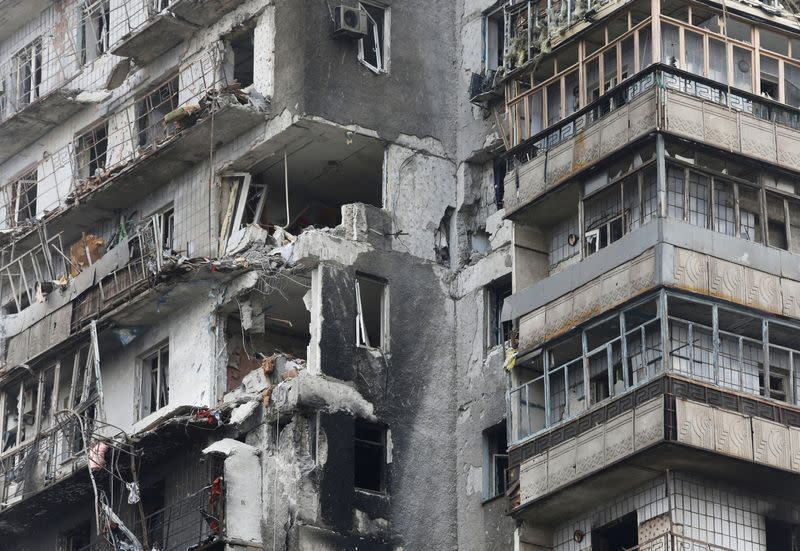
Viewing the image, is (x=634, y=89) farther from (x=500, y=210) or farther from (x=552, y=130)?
(x=500, y=210)

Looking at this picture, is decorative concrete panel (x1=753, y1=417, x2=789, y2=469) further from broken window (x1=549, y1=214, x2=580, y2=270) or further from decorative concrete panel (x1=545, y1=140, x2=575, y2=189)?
decorative concrete panel (x1=545, y1=140, x2=575, y2=189)

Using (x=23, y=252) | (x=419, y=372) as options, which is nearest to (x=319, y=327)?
(x=419, y=372)

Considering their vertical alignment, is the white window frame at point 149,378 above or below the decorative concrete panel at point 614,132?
below

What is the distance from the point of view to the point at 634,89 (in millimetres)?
38219

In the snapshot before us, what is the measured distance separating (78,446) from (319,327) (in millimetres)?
7138

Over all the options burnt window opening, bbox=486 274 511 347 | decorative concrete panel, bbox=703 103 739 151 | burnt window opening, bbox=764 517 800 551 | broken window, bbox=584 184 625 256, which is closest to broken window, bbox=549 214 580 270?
broken window, bbox=584 184 625 256

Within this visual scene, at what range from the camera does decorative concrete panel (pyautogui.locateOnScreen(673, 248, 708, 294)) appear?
36469 mm

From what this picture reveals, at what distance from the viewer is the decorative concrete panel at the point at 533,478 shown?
123 ft

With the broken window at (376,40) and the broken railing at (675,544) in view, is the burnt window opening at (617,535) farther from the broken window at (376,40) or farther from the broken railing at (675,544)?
the broken window at (376,40)

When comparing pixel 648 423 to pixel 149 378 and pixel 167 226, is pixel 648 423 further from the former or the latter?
pixel 167 226

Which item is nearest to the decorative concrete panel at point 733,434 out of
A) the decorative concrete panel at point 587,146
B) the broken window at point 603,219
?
the broken window at point 603,219

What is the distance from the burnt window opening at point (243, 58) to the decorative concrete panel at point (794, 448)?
1489 cm

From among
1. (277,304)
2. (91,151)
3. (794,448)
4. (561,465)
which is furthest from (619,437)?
(91,151)

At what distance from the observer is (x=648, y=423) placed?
35594mm
